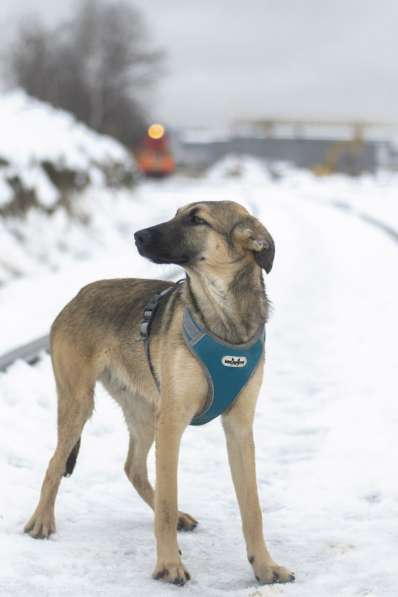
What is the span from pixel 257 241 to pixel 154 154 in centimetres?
4557

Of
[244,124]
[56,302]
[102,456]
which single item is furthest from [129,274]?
[244,124]

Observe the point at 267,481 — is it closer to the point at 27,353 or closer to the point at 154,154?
the point at 27,353

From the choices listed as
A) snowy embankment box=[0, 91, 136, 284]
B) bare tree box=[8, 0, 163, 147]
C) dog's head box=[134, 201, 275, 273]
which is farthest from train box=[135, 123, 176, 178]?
dog's head box=[134, 201, 275, 273]

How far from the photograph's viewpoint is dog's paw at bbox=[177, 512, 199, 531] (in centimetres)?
442

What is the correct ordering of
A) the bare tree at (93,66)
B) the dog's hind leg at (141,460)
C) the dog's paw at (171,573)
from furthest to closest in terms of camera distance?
the bare tree at (93,66) → the dog's hind leg at (141,460) → the dog's paw at (171,573)

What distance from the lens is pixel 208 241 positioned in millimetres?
3980

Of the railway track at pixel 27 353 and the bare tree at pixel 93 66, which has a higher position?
the bare tree at pixel 93 66

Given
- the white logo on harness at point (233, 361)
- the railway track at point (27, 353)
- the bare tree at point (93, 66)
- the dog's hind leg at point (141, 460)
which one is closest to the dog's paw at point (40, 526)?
the dog's hind leg at point (141, 460)

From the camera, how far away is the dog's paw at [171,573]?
12.1ft

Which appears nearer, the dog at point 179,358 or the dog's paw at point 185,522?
the dog at point 179,358

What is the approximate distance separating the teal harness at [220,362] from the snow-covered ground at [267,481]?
2.55 feet

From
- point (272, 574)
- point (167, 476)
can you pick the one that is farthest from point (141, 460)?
point (272, 574)

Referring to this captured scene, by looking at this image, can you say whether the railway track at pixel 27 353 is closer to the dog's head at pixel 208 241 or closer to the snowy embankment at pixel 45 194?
the dog's head at pixel 208 241

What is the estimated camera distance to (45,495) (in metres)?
4.26
